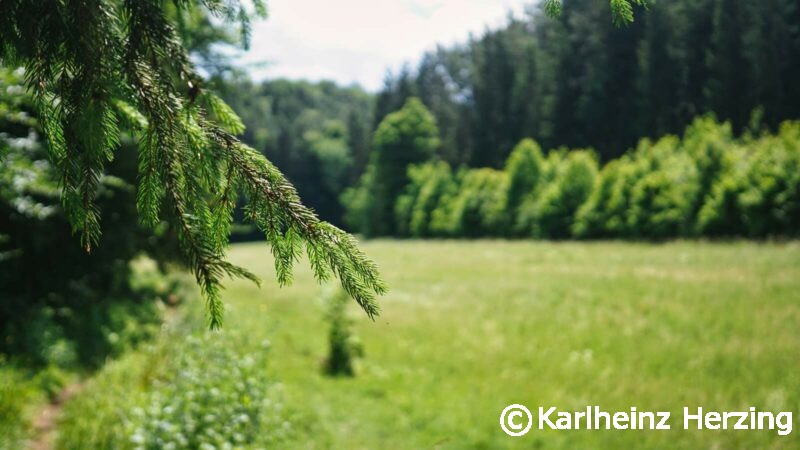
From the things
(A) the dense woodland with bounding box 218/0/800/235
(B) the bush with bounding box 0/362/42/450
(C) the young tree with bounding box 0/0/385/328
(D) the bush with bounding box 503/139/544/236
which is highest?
(A) the dense woodland with bounding box 218/0/800/235

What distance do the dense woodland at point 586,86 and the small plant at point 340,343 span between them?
16.4 m

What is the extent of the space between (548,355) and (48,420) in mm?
7422

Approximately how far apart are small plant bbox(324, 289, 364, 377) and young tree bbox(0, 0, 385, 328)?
7.72 meters

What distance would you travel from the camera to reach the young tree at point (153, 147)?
6.38 ft

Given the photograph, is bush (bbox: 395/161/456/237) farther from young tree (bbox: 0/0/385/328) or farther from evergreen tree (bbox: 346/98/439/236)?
young tree (bbox: 0/0/385/328)

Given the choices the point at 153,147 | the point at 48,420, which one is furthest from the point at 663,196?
the point at 153,147

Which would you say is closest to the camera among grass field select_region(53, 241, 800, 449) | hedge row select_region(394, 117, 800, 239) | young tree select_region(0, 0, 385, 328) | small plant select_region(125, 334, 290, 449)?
young tree select_region(0, 0, 385, 328)

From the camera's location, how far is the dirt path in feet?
19.6

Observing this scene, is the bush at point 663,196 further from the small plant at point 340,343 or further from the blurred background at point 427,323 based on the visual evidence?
the small plant at point 340,343

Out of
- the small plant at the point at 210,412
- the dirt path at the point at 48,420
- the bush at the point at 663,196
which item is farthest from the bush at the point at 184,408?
the bush at the point at 663,196

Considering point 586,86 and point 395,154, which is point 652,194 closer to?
point 586,86

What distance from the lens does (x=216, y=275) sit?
2.00m

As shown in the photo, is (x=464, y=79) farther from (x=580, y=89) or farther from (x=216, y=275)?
(x=216, y=275)

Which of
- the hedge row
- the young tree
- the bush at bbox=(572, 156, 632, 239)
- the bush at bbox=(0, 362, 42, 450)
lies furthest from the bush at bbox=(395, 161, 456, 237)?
the young tree
